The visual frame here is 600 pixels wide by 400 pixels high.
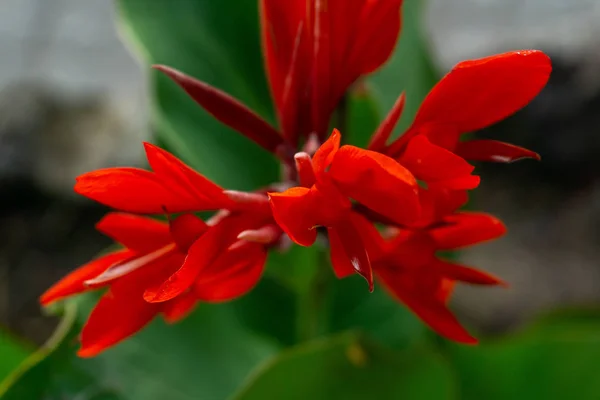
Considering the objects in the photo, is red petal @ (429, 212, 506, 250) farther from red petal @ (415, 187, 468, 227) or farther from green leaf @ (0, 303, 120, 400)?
green leaf @ (0, 303, 120, 400)

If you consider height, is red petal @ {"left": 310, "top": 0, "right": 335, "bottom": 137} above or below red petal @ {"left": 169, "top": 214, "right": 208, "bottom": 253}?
above

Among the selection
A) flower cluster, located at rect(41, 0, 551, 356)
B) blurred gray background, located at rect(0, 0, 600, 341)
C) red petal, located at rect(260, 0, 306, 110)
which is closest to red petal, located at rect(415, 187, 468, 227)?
flower cluster, located at rect(41, 0, 551, 356)

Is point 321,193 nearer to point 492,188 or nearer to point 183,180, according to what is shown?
point 183,180

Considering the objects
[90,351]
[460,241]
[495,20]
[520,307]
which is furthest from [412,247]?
[495,20]

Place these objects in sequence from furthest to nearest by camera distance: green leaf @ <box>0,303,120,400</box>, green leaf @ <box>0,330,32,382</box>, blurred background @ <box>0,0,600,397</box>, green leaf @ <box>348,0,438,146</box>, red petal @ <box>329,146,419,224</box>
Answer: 1. blurred background @ <box>0,0,600,397</box>
2. green leaf @ <box>348,0,438,146</box>
3. green leaf @ <box>0,330,32,382</box>
4. green leaf @ <box>0,303,120,400</box>
5. red petal @ <box>329,146,419,224</box>

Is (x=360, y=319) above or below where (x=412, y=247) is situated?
below

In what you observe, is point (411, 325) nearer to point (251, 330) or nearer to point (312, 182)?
point (251, 330)

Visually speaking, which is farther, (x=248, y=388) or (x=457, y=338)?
(x=248, y=388)

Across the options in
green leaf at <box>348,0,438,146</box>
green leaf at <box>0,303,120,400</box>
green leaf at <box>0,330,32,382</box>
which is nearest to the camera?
green leaf at <box>0,303,120,400</box>
